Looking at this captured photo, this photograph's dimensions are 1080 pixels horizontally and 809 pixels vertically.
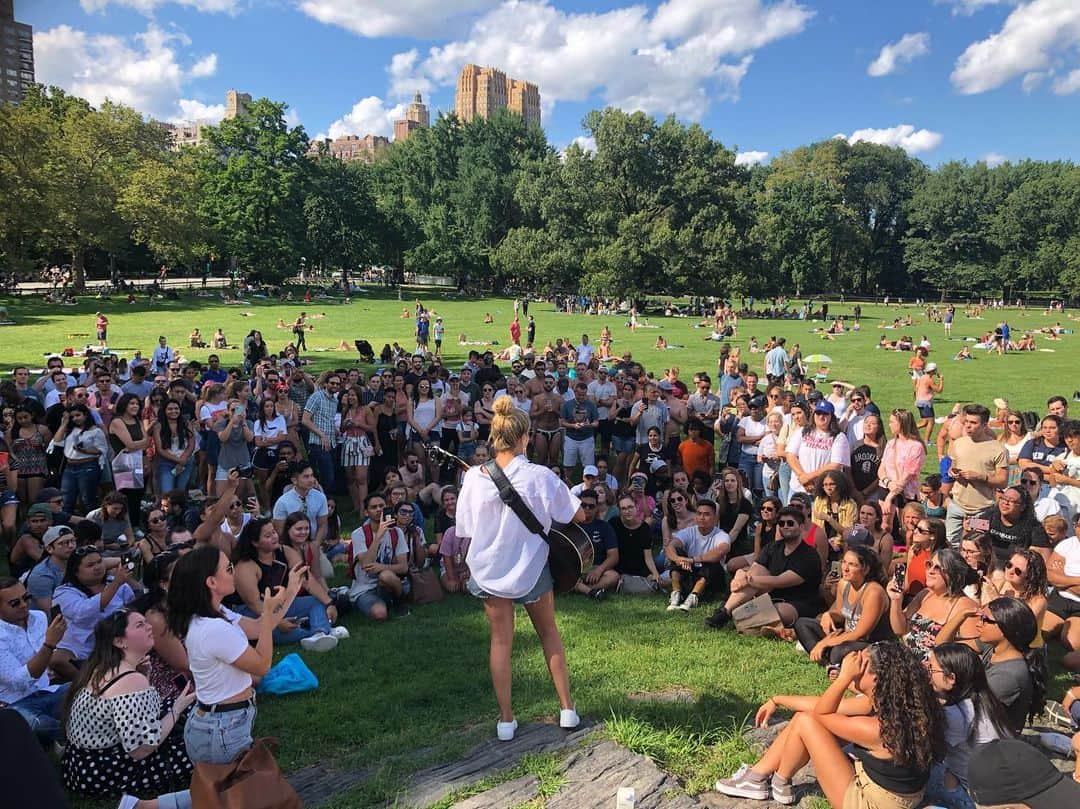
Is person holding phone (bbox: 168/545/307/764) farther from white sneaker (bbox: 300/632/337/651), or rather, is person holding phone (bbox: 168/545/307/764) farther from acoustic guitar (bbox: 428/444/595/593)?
white sneaker (bbox: 300/632/337/651)

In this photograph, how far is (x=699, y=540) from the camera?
7766 millimetres

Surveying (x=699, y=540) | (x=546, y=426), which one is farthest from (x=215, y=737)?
(x=546, y=426)

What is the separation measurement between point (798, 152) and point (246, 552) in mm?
97058

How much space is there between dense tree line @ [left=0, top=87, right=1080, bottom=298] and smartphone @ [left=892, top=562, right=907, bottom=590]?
47.4 meters

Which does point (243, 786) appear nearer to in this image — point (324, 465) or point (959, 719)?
point (959, 719)

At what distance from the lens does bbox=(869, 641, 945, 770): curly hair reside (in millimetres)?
3545

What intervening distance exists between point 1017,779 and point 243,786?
3.51m

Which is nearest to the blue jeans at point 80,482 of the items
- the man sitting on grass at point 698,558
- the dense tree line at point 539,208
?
the man sitting on grass at point 698,558

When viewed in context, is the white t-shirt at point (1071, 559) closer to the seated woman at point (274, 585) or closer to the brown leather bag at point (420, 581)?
the brown leather bag at point (420, 581)

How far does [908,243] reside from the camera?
80.1 meters

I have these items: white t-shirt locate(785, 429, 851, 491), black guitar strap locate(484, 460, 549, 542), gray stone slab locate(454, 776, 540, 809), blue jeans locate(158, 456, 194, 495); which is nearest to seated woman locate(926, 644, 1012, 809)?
gray stone slab locate(454, 776, 540, 809)

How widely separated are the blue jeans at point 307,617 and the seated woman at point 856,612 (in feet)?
13.9

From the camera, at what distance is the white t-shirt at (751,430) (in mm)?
10148

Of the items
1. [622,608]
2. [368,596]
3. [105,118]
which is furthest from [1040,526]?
[105,118]
